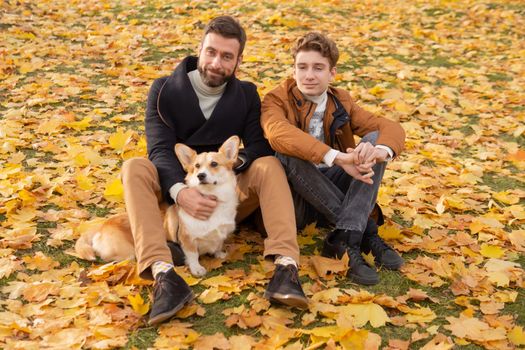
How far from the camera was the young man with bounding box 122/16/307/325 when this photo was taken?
286cm

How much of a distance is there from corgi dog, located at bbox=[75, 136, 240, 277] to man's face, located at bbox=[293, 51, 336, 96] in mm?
650

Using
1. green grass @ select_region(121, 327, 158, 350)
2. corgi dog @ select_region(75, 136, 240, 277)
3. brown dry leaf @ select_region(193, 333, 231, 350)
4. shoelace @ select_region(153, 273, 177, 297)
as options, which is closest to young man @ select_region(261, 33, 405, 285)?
corgi dog @ select_region(75, 136, 240, 277)

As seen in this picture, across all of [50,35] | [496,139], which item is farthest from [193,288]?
[50,35]

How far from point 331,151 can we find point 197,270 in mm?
1136

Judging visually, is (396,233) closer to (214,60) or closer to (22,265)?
(214,60)

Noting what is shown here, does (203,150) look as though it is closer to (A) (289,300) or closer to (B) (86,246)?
(B) (86,246)

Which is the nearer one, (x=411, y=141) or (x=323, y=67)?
(x=323, y=67)

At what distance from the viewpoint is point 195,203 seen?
3.11 m

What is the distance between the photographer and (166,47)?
25.6 feet

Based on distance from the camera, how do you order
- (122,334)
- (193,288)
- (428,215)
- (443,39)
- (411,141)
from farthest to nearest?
(443,39)
(411,141)
(428,215)
(193,288)
(122,334)

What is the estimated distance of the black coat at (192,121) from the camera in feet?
11.4

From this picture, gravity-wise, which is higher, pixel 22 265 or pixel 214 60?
pixel 214 60

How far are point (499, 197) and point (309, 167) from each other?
1.99m

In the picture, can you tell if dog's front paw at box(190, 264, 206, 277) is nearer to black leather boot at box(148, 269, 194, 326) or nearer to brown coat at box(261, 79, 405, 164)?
black leather boot at box(148, 269, 194, 326)
